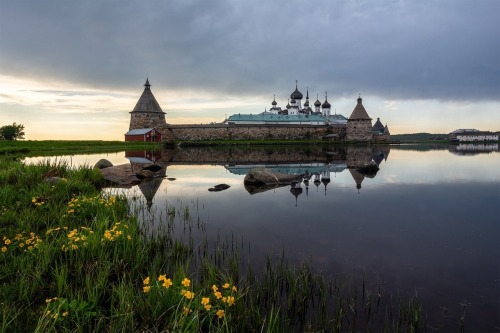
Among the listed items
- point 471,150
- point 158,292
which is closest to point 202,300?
point 158,292

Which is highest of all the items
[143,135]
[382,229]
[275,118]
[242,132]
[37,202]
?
[275,118]

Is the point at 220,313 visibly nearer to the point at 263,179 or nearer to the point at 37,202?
the point at 37,202

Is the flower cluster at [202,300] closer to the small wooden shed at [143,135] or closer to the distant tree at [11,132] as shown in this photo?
the small wooden shed at [143,135]

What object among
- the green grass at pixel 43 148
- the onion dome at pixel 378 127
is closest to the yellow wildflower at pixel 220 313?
the green grass at pixel 43 148

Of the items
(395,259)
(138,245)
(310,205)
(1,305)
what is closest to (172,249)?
(138,245)

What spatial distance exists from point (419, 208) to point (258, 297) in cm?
840

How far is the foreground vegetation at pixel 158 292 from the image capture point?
3.14 m

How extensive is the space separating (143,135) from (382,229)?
2159 inches

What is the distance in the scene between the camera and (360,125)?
67312mm

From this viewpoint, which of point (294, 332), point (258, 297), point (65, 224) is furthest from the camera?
point (65, 224)

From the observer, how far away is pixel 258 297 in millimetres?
4219

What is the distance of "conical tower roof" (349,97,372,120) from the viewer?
67000 millimetres

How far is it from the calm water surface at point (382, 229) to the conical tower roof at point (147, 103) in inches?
2015

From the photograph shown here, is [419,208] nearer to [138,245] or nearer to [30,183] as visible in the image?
[138,245]
